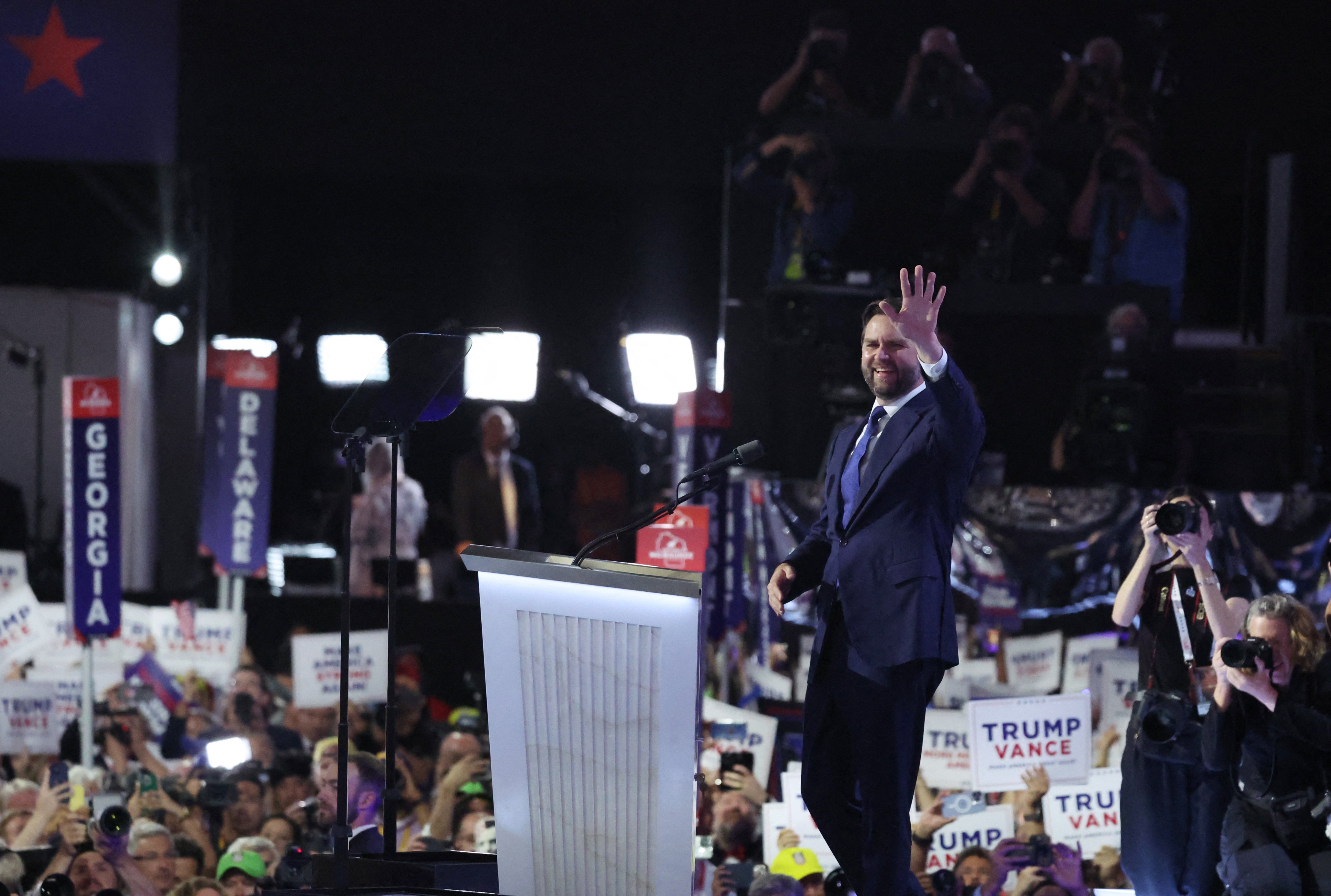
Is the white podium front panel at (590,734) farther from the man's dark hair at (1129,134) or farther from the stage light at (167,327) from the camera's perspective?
the stage light at (167,327)

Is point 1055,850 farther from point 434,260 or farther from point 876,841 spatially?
point 434,260

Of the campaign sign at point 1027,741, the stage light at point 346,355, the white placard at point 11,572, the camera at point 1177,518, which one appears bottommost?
the campaign sign at point 1027,741

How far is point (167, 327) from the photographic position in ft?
34.8

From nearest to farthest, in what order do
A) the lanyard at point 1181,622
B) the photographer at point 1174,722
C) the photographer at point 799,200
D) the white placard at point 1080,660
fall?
the photographer at point 1174,722 → the lanyard at point 1181,622 → the white placard at point 1080,660 → the photographer at point 799,200

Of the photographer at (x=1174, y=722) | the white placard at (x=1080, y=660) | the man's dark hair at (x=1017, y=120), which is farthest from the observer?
the man's dark hair at (x=1017, y=120)

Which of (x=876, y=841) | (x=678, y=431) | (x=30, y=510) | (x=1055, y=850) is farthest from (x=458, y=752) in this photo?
(x=30, y=510)

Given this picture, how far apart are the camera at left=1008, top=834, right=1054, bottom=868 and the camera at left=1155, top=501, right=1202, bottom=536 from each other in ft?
3.46

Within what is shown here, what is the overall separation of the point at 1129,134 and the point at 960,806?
13.7 ft

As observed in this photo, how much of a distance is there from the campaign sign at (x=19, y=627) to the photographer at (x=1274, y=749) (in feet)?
17.2

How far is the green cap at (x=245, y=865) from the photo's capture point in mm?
4047

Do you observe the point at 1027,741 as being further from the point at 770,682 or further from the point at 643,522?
the point at 643,522

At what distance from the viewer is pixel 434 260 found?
11.0 meters

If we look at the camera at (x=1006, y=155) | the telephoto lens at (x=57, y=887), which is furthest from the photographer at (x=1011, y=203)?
the telephoto lens at (x=57, y=887)

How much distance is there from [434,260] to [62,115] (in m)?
3.76
